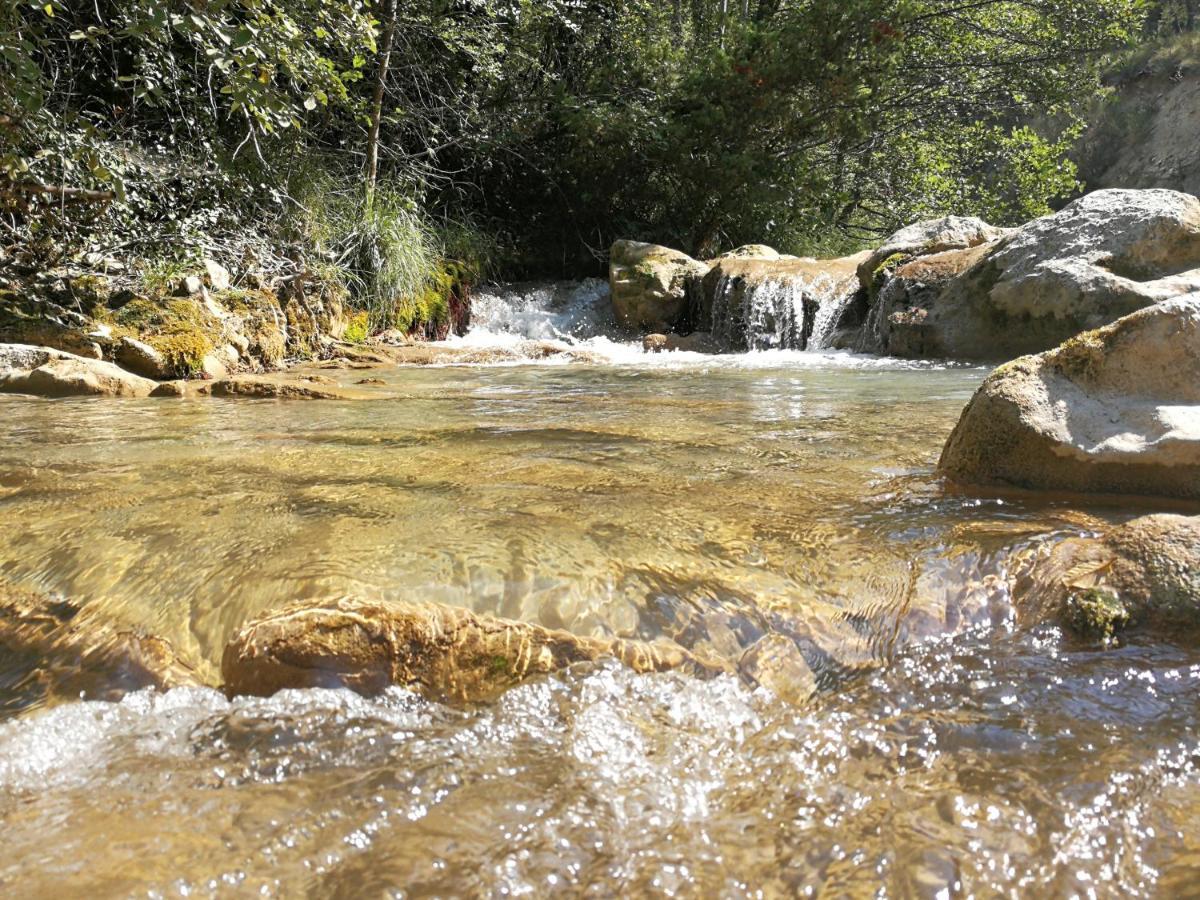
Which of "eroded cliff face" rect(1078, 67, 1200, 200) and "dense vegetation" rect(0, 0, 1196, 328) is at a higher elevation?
"eroded cliff face" rect(1078, 67, 1200, 200)

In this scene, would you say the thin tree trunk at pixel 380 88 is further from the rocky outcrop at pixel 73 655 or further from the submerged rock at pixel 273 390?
the rocky outcrop at pixel 73 655

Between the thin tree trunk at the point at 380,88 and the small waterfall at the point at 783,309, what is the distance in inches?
183

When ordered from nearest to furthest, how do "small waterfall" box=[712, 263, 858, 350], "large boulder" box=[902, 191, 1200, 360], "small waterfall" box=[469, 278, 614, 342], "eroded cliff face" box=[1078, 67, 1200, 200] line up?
"large boulder" box=[902, 191, 1200, 360] < "small waterfall" box=[712, 263, 858, 350] < "small waterfall" box=[469, 278, 614, 342] < "eroded cliff face" box=[1078, 67, 1200, 200]

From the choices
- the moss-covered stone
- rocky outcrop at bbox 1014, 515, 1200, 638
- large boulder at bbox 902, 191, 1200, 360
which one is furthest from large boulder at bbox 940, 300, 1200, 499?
large boulder at bbox 902, 191, 1200, 360

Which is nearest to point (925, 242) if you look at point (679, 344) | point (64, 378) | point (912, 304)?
point (912, 304)

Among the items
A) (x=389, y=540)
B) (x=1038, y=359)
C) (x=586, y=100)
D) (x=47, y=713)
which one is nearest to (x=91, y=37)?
(x=389, y=540)

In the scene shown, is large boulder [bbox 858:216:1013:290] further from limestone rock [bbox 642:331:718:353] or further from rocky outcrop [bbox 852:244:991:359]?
limestone rock [bbox 642:331:718:353]

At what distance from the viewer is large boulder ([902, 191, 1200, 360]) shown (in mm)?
7445

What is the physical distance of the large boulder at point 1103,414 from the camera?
233cm

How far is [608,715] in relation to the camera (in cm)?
148

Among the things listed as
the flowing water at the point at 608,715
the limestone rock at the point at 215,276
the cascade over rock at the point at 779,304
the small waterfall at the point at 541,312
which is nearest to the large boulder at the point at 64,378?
the limestone rock at the point at 215,276

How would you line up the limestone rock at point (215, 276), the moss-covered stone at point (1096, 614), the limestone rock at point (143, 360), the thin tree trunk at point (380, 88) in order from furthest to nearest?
the thin tree trunk at point (380, 88), the limestone rock at point (215, 276), the limestone rock at point (143, 360), the moss-covered stone at point (1096, 614)

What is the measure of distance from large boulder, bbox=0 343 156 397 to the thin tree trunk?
4.60m

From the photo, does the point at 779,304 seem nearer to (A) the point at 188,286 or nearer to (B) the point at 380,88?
(B) the point at 380,88
